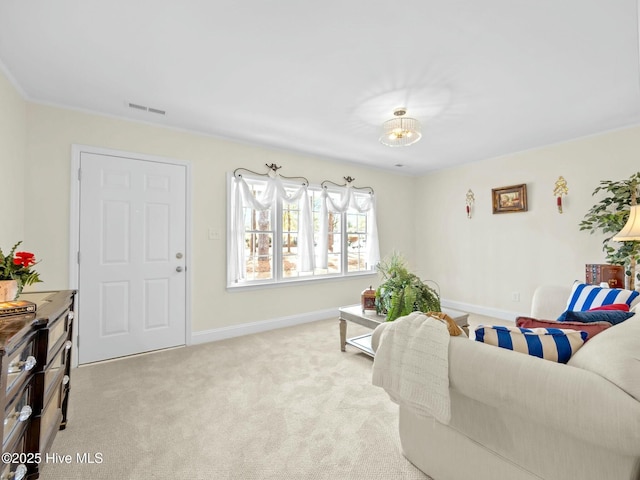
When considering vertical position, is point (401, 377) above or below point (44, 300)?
below

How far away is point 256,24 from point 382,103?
1.34 m

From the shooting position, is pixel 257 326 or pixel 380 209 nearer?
pixel 257 326

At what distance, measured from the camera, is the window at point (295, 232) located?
3.82m

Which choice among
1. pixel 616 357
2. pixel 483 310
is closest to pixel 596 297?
pixel 616 357

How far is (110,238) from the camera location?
119 inches

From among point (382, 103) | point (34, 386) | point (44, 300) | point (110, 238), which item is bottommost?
point (34, 386)

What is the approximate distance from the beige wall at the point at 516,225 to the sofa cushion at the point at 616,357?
3.29m

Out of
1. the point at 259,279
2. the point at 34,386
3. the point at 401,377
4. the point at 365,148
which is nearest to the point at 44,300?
the point at 34,386

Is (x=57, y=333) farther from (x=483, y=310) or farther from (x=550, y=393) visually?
(x=483, y=310)

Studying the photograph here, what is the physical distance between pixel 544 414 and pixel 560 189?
3.93m

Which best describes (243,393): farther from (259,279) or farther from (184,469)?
(259,279)

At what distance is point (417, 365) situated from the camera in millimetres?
1278

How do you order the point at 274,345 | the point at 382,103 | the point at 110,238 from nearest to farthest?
the point at 382,103 → the point at 110,238 → the point at 274,345

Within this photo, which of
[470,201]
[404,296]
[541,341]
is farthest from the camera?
[470,201]
